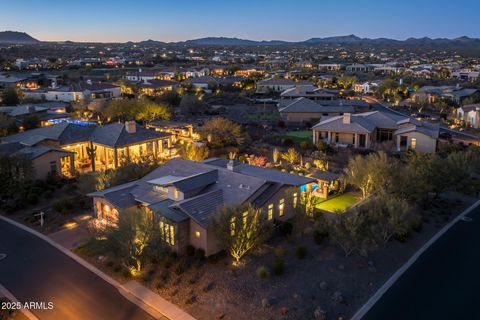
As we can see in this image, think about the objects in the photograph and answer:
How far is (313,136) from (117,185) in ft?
93.0

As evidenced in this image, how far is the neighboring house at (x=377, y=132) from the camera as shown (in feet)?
150

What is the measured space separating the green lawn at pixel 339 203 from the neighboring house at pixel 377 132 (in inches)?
666

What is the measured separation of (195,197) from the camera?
24.0 m

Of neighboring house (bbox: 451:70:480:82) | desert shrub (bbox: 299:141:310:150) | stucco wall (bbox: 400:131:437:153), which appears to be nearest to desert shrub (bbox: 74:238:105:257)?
desert shrub (bbox: 299:141:310:150)

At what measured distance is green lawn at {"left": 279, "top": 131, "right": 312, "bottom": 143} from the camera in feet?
170

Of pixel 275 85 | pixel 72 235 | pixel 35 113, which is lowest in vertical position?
pixel 72 235

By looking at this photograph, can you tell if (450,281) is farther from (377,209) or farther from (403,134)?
(403,134)

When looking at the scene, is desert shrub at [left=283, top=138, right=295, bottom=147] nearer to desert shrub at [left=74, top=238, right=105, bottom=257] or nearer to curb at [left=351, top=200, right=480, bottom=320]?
curb at [left=351, top=200, right=480, bottom=320]

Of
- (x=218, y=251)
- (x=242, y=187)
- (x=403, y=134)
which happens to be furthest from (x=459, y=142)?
(x=218, y=251)

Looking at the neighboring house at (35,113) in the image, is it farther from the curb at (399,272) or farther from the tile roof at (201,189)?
the curb at (399,272)

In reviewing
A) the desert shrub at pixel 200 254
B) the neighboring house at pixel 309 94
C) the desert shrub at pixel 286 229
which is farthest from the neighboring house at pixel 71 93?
the desert shrub at pixel 200 254

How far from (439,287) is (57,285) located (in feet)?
61.6

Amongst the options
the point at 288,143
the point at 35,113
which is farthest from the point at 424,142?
the point at 35,113

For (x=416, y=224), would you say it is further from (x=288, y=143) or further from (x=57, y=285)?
(x=288, y=143)
